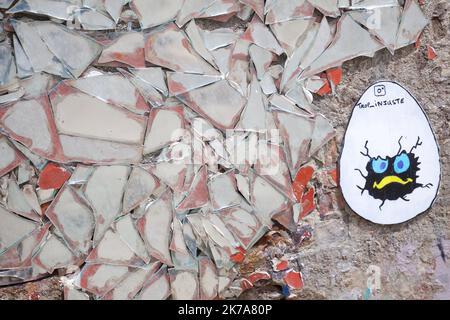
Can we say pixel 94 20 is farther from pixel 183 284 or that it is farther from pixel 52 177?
pixel 183 284

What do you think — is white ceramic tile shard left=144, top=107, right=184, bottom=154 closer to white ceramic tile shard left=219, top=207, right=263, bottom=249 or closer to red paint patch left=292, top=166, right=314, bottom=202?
white ceramic tile shard left=219, top=207, right=263, bottom=249

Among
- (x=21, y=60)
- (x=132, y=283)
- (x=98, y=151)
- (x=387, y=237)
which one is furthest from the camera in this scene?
(x=387, y=237)

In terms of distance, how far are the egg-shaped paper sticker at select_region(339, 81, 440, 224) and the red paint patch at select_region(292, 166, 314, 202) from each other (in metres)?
0.12

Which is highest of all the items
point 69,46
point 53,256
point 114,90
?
point 69,46

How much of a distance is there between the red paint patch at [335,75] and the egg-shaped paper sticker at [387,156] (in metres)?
0.11

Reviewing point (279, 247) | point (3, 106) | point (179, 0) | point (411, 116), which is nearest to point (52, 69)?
point (3, 106)

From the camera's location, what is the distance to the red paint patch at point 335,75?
2.10 meters

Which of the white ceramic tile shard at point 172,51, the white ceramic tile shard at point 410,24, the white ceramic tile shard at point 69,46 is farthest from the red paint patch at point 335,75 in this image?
the white ceramic tile shard at point 69,46

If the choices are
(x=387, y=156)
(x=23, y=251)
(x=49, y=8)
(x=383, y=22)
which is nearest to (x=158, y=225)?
(x=23, y=251)

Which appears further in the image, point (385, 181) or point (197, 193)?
point (385, 181)

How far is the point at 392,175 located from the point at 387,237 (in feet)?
0.75

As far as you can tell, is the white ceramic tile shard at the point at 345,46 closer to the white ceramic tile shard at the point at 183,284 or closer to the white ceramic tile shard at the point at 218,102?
the white ceramic tile shard at the point at 218,102

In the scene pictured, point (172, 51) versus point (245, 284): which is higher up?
point (172, 51)

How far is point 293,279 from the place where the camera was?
2178 mm
